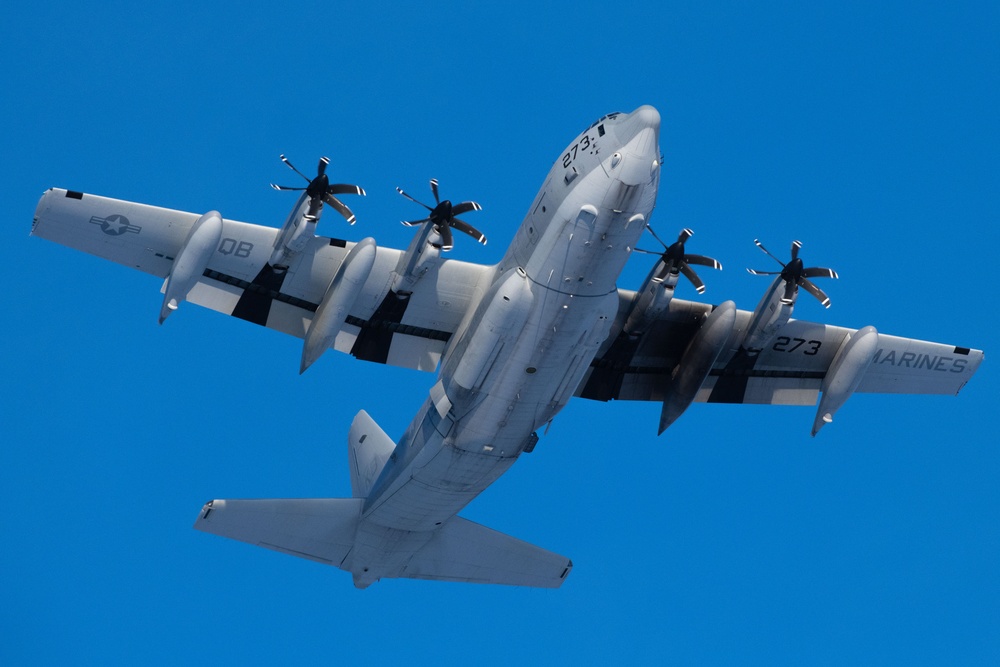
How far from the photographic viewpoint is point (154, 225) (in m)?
30.3

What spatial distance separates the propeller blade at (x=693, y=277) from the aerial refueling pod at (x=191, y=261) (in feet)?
33.1

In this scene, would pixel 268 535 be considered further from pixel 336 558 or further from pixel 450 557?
pixel 450 557

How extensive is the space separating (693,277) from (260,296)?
9637mm

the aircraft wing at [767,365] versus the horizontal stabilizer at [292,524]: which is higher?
→ the aircraft wing at [767,365]

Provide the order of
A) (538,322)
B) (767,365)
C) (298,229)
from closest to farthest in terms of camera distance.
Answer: (538,322), (298,229), (767,365)

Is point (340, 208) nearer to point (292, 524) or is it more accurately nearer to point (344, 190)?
point (344, 190)

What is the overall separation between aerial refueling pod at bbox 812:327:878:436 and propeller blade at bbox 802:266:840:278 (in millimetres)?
1868

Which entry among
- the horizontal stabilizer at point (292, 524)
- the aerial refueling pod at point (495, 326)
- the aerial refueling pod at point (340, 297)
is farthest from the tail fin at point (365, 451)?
the aerial refueling pod at point (495, 326)

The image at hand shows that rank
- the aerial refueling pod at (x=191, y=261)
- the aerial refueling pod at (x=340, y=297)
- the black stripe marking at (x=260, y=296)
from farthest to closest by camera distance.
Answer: the black stripe marking at (x=260, y=296)
the aerial refueling pod at (x=340, y=297)
the aerial refueling pod at (x=191, y=261)

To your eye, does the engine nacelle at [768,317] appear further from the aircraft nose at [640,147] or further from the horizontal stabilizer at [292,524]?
the horizontal stabilizer at [292,524]

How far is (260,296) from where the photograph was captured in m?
32.2

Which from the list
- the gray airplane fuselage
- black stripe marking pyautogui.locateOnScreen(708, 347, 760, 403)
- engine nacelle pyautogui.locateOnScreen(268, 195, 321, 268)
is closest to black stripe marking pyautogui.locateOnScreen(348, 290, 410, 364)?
the gray airplane fuselage

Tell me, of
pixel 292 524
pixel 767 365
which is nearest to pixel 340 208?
pixel 292 524

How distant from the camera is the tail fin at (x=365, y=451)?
116ft
